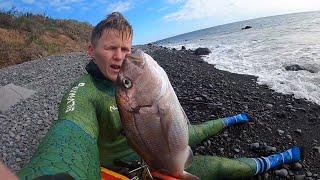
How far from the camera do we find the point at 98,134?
11.3 feet

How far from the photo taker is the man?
2.35 metres

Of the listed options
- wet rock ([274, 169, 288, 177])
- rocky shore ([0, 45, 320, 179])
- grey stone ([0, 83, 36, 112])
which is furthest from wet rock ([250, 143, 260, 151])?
grey stone ([0, 83, 36, 112])

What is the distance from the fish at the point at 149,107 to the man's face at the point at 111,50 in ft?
3.68

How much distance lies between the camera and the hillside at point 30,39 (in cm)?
1839

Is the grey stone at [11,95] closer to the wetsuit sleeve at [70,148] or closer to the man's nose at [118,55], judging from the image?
the man's nose at [118,55]

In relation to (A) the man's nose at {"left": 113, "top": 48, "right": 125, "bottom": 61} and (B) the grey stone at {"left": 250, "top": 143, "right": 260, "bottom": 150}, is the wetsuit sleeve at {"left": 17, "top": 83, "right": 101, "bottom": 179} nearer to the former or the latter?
(A) the man's nose at {"left": 113, "top": 48, "right": 125, "bottom": 61}

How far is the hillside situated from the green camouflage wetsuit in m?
14.9

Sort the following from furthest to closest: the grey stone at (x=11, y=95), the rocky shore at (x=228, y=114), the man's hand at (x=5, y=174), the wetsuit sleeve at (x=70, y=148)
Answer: the grey stone at (x=11, y=95)
the rocky shore at (x=228, y=114)
the wetsuit sleeve at (x=70, y=148)
the man's hand at (x=5, y=174)

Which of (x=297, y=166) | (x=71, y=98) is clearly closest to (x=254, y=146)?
(x=297, y=166)

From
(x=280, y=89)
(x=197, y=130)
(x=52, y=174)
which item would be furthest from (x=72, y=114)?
(x=280, y=89)

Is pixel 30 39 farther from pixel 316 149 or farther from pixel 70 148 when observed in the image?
pixel 70 148

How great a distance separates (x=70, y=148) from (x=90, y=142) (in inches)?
12.2

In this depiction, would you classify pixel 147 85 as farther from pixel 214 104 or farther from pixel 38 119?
pixel 38 119

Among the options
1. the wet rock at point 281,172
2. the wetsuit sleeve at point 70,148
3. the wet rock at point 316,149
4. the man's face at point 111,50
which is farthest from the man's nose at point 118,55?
the wet rock at point 316,149
